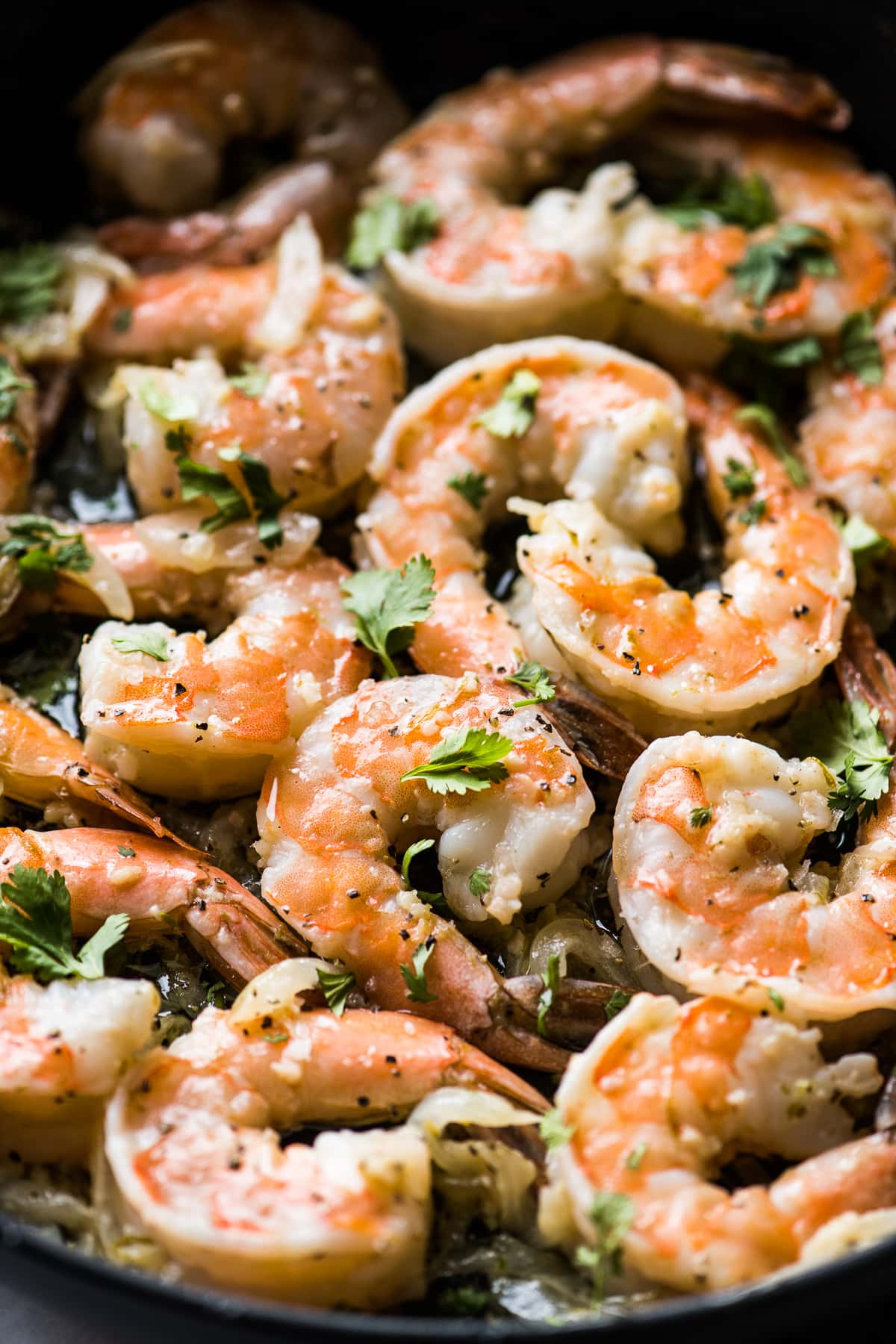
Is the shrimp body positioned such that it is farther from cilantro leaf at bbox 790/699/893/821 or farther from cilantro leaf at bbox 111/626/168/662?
cilantro leaf at bbox 111/626/168/662

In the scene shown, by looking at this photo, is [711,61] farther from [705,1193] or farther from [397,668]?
[705,1193]

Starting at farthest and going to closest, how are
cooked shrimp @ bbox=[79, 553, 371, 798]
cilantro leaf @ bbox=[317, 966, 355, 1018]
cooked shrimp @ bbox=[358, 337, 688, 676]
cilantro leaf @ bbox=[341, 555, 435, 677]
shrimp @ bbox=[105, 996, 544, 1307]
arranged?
cooked shrimp @ bbox=[358, 337, 688, 676] < cilantro leaf @ bbox=[341, 555, 435, 677] < cooked shrimp @ bbox=[79, 553, 371, 798] < cilantro leaf @ bbox=[317, 966, 355, 1018] < shrimp @ bbox=[105, 996, 544, 1307]

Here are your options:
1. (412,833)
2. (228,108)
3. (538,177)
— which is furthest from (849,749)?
(228,108)

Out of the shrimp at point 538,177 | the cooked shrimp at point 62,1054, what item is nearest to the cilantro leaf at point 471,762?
the cooked shrimp at point 62,1054

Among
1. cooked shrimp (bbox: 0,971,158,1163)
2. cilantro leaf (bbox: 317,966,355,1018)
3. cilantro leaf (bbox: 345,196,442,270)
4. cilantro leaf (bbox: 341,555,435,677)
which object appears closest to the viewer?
cooked shrimp (bbox: 0,971,158,1163)

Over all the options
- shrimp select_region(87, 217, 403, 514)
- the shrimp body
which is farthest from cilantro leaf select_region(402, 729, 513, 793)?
shrimp select_region(87, 217, 403, 514)

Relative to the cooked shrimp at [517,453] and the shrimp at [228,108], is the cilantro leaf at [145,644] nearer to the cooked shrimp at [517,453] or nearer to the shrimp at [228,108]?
the cooked shrimp at [517,453]

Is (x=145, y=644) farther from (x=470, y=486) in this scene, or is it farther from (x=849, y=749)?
(x=849, y=749)

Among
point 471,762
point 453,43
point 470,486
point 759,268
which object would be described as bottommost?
point 471,762
